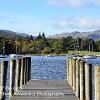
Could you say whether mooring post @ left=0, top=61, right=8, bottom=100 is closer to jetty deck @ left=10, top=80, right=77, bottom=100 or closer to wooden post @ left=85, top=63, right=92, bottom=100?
jetty deck @ left=10, top=80, right=77, bottom=100

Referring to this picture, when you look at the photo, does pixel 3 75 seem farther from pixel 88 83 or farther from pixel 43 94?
pixel 88 83

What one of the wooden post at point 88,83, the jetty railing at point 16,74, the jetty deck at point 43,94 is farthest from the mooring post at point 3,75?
the wooden post at point 88,83

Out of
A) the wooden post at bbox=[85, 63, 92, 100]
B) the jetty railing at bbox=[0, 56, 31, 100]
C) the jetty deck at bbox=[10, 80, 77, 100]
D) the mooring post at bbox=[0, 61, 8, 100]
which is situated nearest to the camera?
the wooden post at bbox=[85, 63, 92, 100]

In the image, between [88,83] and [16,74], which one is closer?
[88,83]

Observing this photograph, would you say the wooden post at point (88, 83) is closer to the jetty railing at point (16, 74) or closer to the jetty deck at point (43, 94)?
the jetty deck at point (43, 94)

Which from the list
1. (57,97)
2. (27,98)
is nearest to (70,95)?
(57,97)

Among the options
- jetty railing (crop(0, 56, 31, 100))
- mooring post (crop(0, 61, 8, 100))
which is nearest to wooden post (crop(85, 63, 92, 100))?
mooring post (crop(0, 61, 8, 100))

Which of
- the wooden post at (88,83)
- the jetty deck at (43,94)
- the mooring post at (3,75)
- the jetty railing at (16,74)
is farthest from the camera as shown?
the jetty railing at (16,74)

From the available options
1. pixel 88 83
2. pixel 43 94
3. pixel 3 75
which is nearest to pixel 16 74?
pixel 43 94

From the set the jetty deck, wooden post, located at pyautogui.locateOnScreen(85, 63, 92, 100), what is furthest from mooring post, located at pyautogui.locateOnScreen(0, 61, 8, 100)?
wooden post, located at pyautogui.locateOnScreen(85, 63, 92, 100)

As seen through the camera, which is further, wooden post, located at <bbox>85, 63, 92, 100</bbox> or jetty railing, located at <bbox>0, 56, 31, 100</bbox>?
jetty railing, located at <bbox>0, 56, 31, 100</bbox>

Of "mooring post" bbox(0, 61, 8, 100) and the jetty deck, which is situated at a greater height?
"mooring post" bbox(0, 61, 8, 100)

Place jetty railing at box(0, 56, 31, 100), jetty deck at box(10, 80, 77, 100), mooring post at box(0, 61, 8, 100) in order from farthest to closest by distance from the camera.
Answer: jetty railing at box(0, 56, 31, 100)
mooring post at box(0, 61, 8, 100)
jetty deck at box(10, 80, 77, 100)

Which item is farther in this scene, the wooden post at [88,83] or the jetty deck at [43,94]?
the jetty deck at [43,94]
